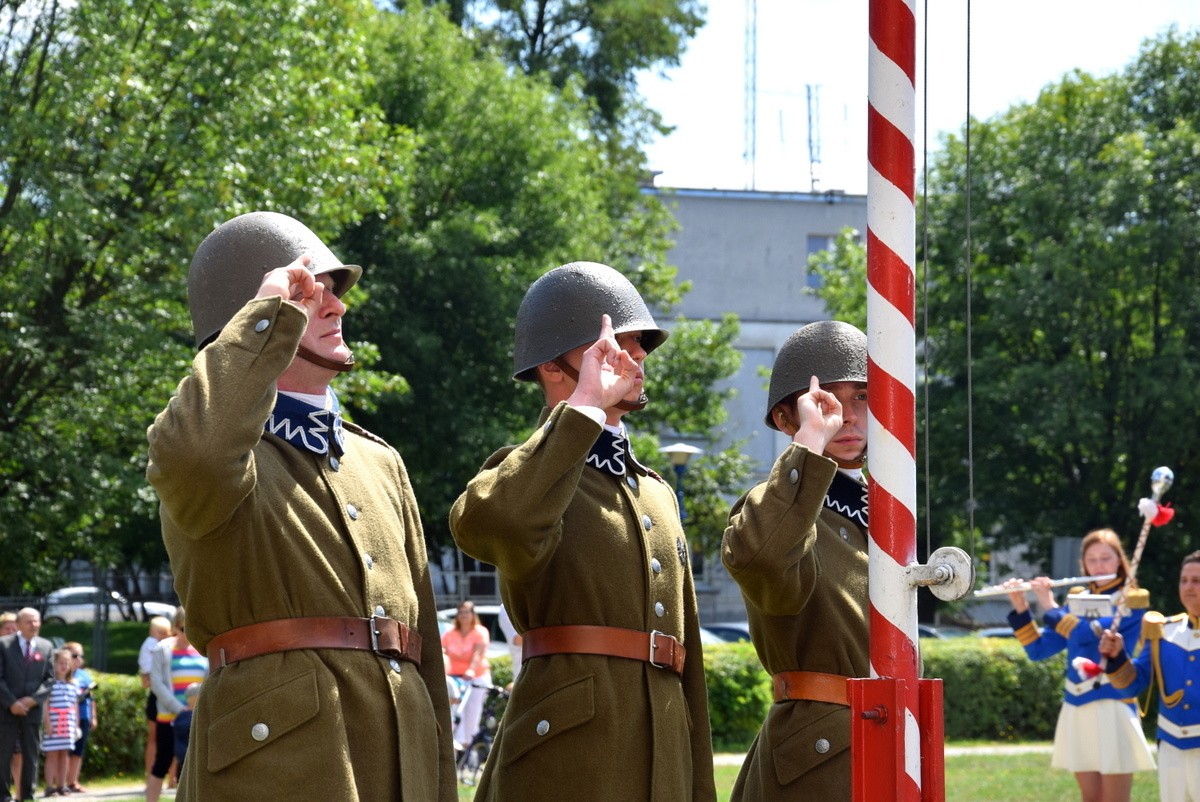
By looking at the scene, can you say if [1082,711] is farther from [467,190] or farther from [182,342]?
[467,190]

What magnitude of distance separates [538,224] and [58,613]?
11260 millimetres

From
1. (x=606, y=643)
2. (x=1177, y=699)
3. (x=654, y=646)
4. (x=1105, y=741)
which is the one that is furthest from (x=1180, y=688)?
(x=606, y=643)

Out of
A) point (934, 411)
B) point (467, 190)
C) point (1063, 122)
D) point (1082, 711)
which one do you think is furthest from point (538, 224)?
point (1082, 711)

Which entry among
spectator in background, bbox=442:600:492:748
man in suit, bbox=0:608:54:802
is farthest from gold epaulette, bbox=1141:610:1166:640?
man in suit, bbox=0:608:54:802

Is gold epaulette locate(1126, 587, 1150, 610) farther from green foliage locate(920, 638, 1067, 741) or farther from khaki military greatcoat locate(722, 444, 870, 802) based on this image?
green foliage locate(920, 638, 1067, 741)

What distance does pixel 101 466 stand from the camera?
1947 centimetres

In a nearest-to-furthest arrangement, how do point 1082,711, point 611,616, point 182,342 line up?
point 611,616 < point 1082,711 < point 182,342

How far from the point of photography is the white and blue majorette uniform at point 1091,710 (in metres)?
10.8

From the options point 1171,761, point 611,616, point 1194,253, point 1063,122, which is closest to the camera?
point 611,616

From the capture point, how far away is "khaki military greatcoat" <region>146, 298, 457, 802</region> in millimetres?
3574

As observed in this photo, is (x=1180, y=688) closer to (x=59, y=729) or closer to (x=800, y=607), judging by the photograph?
(x=800, y=607)

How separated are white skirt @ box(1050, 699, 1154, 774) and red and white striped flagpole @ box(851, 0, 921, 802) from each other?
766 centimetres

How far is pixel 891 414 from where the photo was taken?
380cm

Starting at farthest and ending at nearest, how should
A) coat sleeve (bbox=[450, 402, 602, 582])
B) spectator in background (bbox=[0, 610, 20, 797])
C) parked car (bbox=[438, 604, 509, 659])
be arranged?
parked car (bbox=[438, 604, 509, 659]) < spectator in background (bbox=[0, 610, 20, 797]) < coat sleeve (bbox=[450, 402, 602, 582])
